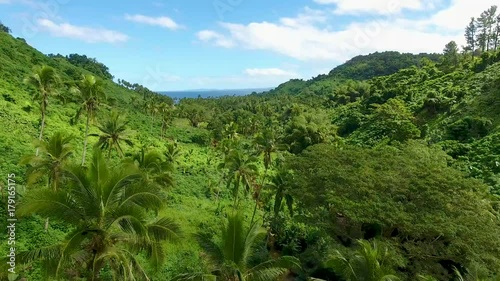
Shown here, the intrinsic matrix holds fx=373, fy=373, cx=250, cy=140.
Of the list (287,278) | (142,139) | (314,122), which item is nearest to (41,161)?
(287,278)

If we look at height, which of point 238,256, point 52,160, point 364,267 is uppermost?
point 52,160

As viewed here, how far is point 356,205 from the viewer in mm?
24906

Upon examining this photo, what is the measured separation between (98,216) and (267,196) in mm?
27223

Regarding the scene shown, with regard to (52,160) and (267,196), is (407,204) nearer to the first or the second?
(267,196)

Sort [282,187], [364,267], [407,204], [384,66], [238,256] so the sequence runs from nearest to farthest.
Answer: [238,256]
[364,267]
[407,204]
[282,187]
[384,66]

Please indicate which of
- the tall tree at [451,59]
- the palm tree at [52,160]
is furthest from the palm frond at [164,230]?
the tall tree at [451,59]

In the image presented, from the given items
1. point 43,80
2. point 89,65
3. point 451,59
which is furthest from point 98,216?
point 89,65

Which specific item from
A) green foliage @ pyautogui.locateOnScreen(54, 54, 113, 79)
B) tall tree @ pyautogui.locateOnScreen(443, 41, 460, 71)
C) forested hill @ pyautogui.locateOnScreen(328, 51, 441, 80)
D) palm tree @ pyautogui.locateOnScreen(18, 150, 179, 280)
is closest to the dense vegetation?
palm tree @ pyautogui.locateOnScreen(18, 150, 179, 280)

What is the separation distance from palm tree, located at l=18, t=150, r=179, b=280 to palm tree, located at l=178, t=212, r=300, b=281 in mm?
3349

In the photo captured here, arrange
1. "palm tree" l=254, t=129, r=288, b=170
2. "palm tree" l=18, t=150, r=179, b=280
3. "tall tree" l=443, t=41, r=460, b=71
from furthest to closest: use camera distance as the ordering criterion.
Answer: "tall tree" l=443, t=41, r=460, b=71
"palm tree" l=254, t=129, r=288, b=170
"palm tree" l=18, t=150, r=179, b=280

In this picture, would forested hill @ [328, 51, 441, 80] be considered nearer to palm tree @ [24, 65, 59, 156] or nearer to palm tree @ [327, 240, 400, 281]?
palm tree @ [24, 65, 59, 156]

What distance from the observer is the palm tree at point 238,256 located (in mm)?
14484

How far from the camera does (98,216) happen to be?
1172 cm

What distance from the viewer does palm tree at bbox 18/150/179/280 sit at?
11.1 meters
